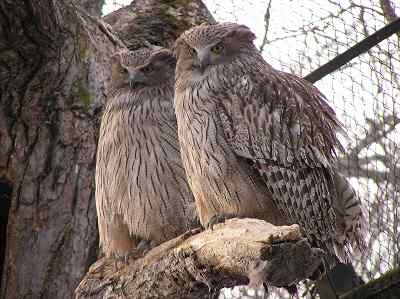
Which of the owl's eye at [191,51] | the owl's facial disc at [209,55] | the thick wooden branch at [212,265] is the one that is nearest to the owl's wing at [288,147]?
the owl's facial disc at [209,55]

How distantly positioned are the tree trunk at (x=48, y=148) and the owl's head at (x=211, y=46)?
75 cm

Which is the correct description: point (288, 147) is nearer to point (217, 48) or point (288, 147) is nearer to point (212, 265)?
point (217, 48)

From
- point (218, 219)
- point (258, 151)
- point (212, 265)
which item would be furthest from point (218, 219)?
point (212, 265)

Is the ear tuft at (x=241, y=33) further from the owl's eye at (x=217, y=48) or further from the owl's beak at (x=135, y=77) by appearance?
the owl's beak at (x=135, y=77)

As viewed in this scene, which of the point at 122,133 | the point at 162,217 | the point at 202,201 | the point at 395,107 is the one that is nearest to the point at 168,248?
the point at 202,201

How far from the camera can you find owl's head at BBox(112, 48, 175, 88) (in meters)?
4.32

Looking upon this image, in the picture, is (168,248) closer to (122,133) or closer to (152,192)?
(152,192)

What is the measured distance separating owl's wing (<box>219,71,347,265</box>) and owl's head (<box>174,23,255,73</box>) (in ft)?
0.65

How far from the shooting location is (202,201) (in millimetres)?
3680

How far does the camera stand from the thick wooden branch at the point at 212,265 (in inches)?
100

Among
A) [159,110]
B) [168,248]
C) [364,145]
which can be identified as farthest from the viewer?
[364,145]

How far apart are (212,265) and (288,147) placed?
0.86 metres

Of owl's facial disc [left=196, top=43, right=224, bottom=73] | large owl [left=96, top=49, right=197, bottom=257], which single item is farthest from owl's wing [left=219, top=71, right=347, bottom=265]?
large owl [left=96, top=49, right=197, bottom=257]

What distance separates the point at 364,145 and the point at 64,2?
186cm
